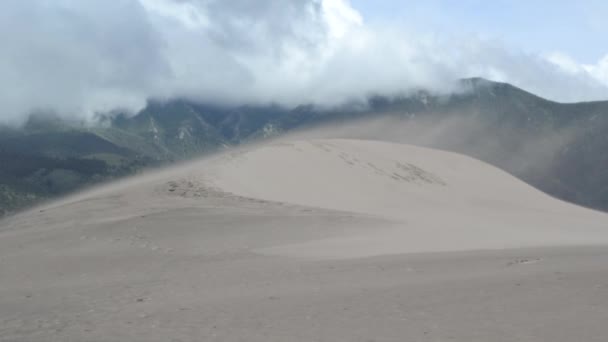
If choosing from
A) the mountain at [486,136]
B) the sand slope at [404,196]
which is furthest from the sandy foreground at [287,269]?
the mountain at [486,136]

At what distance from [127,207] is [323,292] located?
476 inches

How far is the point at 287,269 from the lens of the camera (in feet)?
40.3

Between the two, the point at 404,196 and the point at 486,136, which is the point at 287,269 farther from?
the point at 486,136

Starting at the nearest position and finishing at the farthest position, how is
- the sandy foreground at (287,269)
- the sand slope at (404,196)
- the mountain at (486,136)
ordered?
the sandy foreground at (287,269) < the sand slope at (404,196) < the mountain at (486,136)

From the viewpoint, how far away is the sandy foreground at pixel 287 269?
7729 millimetres

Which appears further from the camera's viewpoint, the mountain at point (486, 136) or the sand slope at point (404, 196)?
the mountain at point (486, 136)

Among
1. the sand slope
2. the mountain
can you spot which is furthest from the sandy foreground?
the mountain

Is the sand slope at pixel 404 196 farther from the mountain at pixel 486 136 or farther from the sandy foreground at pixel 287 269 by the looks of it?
the mountain at pixel 486 136

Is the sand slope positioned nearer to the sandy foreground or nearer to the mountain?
the sandy foreground

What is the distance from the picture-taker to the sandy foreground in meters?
7.73

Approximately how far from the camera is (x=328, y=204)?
78.6ft

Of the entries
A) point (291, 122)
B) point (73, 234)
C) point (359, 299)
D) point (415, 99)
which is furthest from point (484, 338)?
point (291, 122)

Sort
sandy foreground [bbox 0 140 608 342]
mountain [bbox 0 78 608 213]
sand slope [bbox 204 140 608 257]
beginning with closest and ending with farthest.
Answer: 1. sandy foreground [bbox 0 140 608 342]
2. sand slope [bbox 204 140 608 257]
3. mountain [bbox 0 78 608 213]

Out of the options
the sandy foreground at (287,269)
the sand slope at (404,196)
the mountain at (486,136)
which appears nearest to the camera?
the sandy foreground at (287,269)
